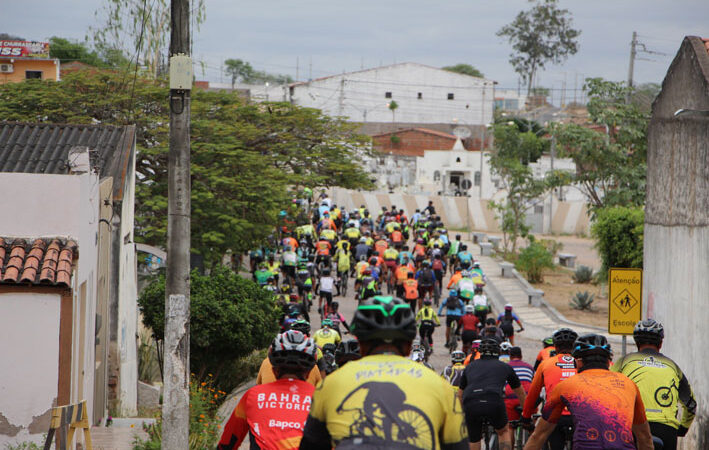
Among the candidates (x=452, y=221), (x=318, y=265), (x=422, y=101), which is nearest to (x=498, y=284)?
(x=318, y=265)

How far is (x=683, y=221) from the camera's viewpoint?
41.8ft

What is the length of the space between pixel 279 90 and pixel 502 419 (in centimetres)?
8161

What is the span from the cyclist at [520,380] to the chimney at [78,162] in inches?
207

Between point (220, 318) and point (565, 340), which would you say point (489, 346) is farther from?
point (220, 318)

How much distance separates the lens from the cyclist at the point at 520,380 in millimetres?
9773

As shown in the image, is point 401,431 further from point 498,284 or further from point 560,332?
point 498,284

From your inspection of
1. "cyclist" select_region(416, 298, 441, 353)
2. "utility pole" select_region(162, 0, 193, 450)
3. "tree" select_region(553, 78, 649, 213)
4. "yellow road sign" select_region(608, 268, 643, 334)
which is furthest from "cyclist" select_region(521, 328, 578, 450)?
"tree" select_region(553, 78, 649, 213)

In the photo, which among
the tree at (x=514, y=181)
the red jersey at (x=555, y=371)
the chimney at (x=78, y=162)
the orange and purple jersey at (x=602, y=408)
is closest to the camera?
the orange and purple jersey at (x=602, y=408)

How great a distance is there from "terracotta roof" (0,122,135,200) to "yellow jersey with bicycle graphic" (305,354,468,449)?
1052 cm

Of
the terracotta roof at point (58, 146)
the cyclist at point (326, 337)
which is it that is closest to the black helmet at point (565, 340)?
the cyclist at point (326, 337)

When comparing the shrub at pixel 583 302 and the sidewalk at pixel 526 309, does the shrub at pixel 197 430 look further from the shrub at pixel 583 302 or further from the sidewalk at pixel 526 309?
the shrub at pixel 583 302

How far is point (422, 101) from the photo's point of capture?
286 ft

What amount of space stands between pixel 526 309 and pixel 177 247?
20.5 m

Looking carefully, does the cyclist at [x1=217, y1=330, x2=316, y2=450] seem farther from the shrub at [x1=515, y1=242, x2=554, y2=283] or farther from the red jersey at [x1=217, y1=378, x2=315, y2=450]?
the shrub at [x1=515, y1=242, x2=554, y2=283]
